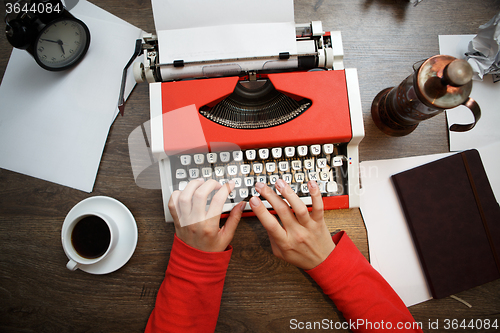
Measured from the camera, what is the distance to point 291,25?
794 millimetres

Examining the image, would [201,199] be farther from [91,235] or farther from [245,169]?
Answer: [91,235]

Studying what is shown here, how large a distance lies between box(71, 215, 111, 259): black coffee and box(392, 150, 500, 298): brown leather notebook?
1.04 m

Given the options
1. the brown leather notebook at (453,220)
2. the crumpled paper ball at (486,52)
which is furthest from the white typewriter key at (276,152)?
the crumpled paper ball at (486,52)

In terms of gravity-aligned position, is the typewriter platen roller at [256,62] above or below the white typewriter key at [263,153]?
above

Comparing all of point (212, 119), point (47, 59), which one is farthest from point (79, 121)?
point (212, 119)

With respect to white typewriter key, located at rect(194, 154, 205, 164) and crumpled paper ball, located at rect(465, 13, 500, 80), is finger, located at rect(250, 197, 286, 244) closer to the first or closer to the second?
white typewriter key, located at rect(194, 154, 205, 164)

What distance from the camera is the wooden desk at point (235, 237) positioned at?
0.92 m

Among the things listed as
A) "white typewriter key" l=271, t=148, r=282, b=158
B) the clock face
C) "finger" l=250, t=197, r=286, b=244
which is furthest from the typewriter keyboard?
the clock face

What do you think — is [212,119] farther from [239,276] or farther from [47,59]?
[47,59]

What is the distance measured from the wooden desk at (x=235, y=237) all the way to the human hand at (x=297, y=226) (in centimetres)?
17

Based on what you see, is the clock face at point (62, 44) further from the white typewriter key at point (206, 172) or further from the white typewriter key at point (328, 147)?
the white typewriter key at point (328, 147)

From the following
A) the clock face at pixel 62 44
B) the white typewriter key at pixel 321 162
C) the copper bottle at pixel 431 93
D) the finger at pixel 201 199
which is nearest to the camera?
the copper bottle at pixel 431 93

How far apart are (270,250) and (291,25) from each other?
75 cm

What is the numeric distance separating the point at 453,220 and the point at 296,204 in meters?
0.61
